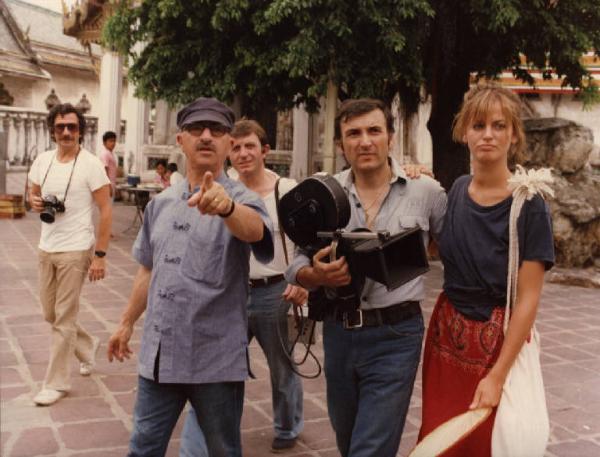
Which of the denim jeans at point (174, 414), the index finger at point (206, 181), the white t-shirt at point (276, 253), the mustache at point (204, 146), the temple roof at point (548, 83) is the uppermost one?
the temple roof at point (548, 83)

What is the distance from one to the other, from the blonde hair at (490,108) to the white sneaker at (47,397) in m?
3.38

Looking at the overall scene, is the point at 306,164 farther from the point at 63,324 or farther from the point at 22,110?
the point at 63,324

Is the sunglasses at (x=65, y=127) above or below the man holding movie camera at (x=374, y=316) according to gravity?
above

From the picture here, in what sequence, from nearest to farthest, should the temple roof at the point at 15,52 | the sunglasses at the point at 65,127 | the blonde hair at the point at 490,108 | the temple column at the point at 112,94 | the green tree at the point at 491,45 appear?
1. the blonde hair at the point at 490,108
2. the sunglasses at the point at 65,127
3. the green tree at the point at 491,45
4. the temple column at the point at 112,94
5. the temple roof at the point at 15,52

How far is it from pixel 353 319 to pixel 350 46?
691 centimetres

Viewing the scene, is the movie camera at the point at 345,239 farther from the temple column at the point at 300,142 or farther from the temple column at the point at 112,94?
the temple column at the point at 112,94

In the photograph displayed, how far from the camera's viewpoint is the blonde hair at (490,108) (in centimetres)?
284

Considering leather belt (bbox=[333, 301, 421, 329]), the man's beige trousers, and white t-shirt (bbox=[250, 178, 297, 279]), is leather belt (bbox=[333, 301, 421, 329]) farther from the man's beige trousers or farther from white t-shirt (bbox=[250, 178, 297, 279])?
the man's beige trousers

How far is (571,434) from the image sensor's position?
4836mm

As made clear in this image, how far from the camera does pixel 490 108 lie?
2828 mm

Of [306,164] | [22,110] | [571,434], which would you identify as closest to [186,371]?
[571,434]

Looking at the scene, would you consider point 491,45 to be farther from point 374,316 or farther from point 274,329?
point 374,316

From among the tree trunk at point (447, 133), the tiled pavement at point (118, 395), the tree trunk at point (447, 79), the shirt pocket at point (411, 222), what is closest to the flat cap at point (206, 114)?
the shirt pocket at point (411, 222)

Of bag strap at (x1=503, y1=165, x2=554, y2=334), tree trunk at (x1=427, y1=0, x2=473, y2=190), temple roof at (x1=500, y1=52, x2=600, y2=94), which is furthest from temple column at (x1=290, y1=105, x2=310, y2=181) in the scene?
bag strap at (x1=503, y1=165, x2=554, y2=334)
